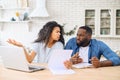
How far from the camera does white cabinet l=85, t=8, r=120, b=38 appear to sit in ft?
14.9

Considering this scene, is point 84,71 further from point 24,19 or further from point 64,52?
point 24,19

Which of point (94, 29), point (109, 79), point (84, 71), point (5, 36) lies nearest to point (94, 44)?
point (84, 71)

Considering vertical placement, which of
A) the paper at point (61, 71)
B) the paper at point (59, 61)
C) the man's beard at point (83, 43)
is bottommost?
the paper at point (61, 71)

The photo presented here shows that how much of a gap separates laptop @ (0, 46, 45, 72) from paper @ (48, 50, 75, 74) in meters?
0.13

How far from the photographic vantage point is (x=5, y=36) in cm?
525

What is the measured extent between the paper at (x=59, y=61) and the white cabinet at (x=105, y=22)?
2408 millimetres

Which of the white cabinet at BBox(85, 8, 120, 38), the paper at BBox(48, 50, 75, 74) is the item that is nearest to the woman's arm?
the paper at BBox(48, 50, 75, 74)

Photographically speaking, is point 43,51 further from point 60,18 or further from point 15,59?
point 60,18

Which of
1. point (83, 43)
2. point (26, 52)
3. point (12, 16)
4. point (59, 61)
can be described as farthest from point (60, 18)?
Result: point (59, 61)

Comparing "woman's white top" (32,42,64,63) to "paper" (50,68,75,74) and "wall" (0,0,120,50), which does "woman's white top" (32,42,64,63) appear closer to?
"paper" (50,68,75,74)

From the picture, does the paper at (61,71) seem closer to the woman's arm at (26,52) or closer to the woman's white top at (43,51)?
the woman's arm at (26,52)

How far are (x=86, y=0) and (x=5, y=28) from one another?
5.98 ft

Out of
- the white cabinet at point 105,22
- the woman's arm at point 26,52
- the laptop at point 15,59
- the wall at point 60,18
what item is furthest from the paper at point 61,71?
the wall at point 60,18

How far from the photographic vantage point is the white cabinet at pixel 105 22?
4.55 m
